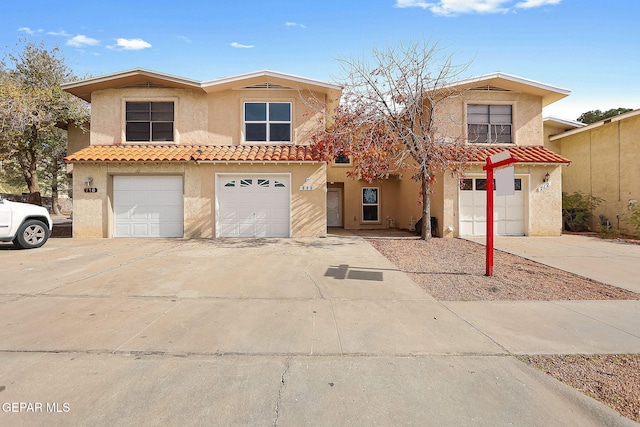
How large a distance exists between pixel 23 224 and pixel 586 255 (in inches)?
634

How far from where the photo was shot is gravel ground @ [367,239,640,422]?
284 cm

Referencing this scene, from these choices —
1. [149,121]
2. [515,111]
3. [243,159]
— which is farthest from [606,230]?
[149,121]

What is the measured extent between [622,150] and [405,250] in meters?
11.5

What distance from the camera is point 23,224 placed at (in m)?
8.93

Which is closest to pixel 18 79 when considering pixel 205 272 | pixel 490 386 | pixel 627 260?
pixel 205 272

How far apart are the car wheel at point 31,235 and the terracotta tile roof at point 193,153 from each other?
282cm

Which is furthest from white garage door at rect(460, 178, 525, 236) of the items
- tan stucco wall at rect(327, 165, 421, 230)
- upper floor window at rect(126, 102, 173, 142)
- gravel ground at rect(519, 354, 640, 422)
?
upper floor window at rect(126, 102, 173, 142)

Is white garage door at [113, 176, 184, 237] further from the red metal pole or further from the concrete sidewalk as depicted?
the concrete sidewalk

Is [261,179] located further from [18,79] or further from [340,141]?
[18,79]

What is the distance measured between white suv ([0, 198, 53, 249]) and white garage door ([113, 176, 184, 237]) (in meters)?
2.41

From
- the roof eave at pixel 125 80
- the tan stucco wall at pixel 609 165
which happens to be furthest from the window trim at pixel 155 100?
the tan stucco wall at pixel 609 165

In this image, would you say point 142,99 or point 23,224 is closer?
point 23,224

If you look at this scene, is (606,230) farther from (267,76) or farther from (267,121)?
(267,76)

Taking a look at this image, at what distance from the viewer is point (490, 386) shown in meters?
2.82
